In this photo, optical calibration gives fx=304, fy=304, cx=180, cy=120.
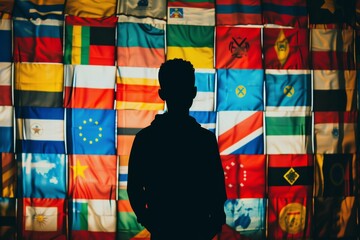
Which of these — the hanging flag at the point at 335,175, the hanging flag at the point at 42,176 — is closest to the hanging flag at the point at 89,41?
the hanging flag at the point at 42,176

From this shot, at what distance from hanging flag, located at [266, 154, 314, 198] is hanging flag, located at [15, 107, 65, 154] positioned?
219 cm

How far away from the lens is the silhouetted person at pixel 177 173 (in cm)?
105

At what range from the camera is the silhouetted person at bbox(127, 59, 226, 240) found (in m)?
1.05

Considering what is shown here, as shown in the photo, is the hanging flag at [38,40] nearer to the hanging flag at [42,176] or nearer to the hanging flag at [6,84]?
the hanging flag at [6,84]

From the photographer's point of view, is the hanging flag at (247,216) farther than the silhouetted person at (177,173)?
Yes

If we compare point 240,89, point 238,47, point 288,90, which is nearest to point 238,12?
point 238,47

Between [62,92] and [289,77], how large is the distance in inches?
94.2

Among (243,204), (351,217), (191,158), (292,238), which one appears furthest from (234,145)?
(191,158)

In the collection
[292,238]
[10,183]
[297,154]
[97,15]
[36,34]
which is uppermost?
[97,15]

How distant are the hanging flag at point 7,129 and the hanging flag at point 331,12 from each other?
10.9 feet

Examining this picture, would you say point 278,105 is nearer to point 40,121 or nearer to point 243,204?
point 243,204

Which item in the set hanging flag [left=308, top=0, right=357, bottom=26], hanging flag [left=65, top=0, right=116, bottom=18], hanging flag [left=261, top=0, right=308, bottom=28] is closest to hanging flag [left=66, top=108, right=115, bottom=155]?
hanging flag [left=65, top=0, right=116, bottom=18]

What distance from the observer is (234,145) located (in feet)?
10.5

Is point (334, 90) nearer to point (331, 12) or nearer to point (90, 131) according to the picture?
point (331, 12)
